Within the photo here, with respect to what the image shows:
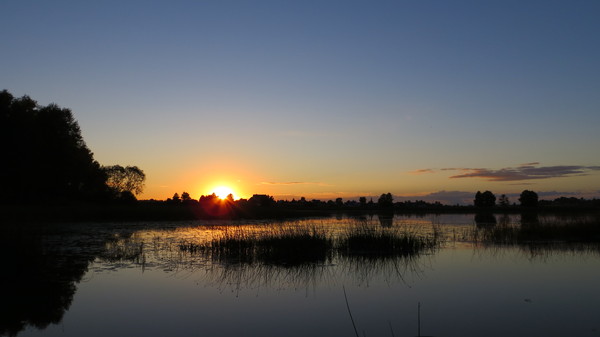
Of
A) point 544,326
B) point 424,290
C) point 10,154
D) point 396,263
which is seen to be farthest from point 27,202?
point 544,326

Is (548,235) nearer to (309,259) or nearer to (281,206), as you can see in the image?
(309,259)

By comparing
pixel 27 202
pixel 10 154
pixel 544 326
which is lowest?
pixel 544 326

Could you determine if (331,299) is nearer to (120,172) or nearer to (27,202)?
(27,202)

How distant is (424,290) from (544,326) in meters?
3.39

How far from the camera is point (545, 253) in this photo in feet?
58.3

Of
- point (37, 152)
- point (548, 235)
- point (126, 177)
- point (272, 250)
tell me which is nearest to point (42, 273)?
point (272, 250)

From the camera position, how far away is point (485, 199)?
387ft

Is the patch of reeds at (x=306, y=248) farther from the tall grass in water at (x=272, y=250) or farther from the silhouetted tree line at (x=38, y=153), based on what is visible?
the silhouetted tree line at (x=38, y=153)

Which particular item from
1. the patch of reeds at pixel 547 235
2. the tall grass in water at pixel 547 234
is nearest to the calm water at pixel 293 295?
the patch of reeds at pixel 547 235

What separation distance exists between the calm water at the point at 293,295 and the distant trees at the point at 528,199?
8643cm

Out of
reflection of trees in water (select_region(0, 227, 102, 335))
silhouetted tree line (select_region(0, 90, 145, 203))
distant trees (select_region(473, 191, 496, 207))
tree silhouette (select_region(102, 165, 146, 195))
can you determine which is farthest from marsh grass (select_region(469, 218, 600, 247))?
distant trees (select_region(473, 191, 496, 207))

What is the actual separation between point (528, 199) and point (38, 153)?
90.3 metres

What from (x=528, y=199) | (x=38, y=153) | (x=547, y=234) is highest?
(x=38, y=153)

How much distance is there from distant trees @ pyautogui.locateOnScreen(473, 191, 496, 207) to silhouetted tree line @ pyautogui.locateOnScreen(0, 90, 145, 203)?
319 ft
